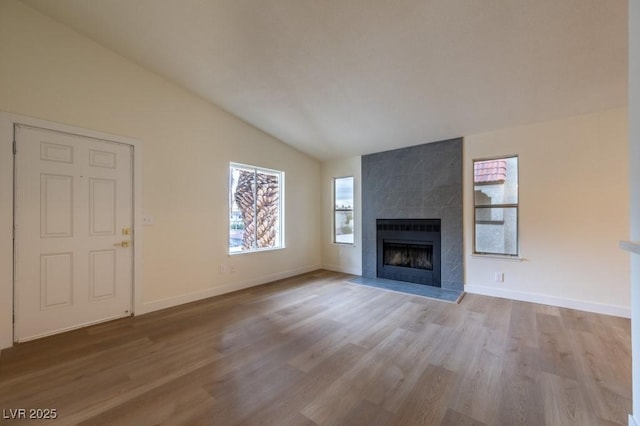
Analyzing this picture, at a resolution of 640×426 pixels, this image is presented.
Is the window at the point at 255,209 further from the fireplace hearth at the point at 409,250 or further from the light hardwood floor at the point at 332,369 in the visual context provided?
the fireplace hearth at the point at 409,250

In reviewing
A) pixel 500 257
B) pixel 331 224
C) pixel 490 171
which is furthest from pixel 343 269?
pixel 490 171

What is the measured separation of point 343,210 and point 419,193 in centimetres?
170

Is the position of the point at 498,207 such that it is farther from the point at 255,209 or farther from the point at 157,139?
the point at 157,139

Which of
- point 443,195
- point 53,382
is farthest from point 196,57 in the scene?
point 443,195

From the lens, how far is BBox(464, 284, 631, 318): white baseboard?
3.19 metres

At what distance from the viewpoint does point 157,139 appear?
348cm

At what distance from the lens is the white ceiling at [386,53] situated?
2.21m

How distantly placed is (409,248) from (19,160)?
5.30 metres

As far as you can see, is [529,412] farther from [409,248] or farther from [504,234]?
[409,248]

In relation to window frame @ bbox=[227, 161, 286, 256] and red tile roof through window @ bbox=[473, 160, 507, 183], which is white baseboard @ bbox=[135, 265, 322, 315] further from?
red tile roof through window @ bbox=[473, 160, 507, 183]

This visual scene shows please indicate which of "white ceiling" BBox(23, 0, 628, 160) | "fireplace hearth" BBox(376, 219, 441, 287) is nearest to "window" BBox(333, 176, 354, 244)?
"fireplace hearth" BBox(376, 219, 441, 287)

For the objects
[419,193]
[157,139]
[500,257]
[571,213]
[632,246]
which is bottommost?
[500,257]

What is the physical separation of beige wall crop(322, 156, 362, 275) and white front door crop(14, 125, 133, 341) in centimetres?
368

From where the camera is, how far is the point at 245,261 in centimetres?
447
